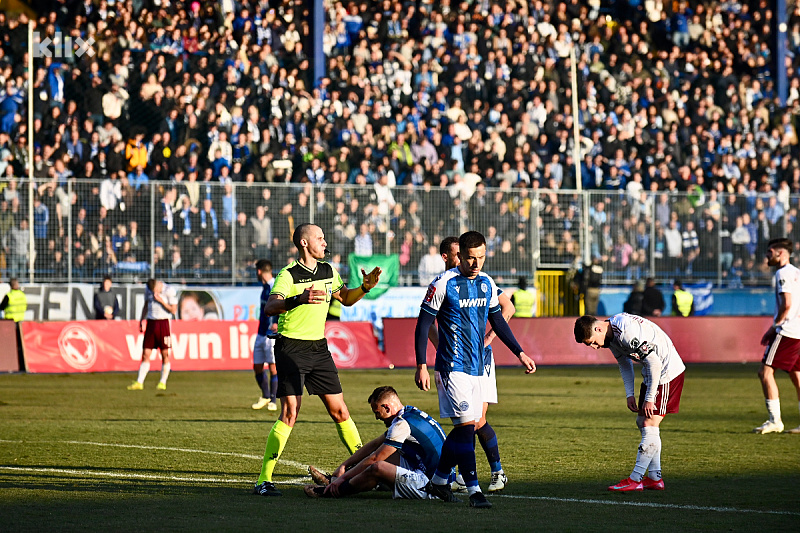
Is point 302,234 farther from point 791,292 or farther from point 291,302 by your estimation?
point 791,292

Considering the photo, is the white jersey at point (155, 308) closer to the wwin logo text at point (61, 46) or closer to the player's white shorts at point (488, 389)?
the wwin logo text at point (61, 46)

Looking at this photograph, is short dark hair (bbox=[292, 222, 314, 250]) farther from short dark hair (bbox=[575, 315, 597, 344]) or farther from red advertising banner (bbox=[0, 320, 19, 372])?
red advertising banner (bbox=[0, 320, 19, 372])

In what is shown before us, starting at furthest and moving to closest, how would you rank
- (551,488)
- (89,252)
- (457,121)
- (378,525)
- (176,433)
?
(457,121)
(89,252)
(176,433)
(551,488)
(378,525)

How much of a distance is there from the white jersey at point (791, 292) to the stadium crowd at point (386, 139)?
13.9m

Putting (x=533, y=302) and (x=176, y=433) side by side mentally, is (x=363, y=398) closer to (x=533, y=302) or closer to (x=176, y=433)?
(x=176, y=433)

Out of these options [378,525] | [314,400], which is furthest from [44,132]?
[378,525]

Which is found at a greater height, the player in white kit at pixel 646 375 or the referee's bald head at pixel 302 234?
the referee's bald head at pixel 302 234

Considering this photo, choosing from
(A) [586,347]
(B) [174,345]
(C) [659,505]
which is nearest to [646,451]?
(C) [659,505]

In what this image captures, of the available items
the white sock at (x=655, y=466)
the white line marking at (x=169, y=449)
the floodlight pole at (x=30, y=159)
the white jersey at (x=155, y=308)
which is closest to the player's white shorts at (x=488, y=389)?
the white sock at (x=655, y=466)

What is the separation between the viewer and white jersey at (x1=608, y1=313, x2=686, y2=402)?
9.23m

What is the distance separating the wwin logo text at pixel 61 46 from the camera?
92.8ft

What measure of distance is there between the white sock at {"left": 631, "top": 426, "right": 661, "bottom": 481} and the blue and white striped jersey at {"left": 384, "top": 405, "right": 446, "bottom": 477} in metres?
1.68

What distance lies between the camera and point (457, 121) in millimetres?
31094

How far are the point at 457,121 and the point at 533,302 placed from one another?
20.0ft
